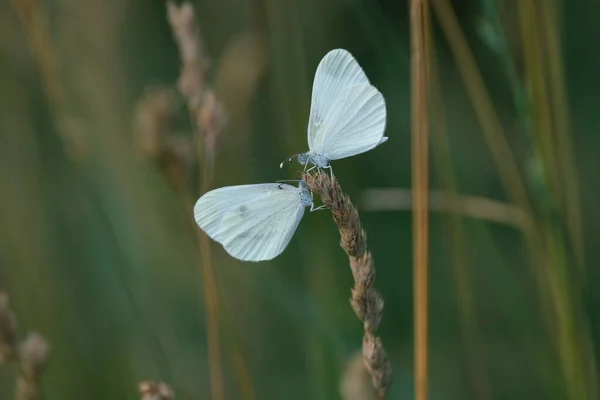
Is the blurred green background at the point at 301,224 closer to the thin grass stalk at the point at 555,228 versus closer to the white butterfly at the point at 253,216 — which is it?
the thin grass stalk at the point at 555,228

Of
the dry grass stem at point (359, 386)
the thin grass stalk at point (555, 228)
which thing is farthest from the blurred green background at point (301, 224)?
the dry grass stem at point (359, 386)

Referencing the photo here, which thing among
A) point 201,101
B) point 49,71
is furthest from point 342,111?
point 49,71

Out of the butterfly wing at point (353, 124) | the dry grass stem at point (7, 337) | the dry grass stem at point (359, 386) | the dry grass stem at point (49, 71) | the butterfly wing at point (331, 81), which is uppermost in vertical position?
the dry grass stem at point (49, 71)

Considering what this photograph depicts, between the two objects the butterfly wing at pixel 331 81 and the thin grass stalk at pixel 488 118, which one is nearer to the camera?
the butterfly wing at pixel 331 81

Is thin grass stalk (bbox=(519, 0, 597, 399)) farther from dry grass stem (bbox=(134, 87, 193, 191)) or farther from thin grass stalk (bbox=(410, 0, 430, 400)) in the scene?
dry grass stem (bbox=(134, 87, 193, 191))

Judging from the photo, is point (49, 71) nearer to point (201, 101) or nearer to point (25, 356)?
point (201, 101)

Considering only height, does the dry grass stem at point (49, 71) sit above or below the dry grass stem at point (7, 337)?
above

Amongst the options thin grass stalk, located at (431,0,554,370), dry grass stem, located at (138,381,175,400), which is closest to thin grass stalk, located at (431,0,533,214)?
thin grass stalk, located at (431,0,554,370)

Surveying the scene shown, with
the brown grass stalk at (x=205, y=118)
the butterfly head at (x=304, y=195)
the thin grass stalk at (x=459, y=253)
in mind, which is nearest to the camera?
the butterfly head at (x=304, y=195)
